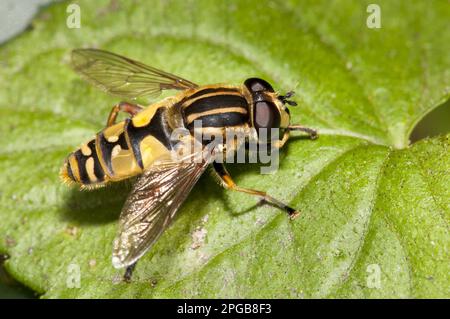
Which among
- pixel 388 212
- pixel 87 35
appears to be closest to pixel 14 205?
pixel 87 35

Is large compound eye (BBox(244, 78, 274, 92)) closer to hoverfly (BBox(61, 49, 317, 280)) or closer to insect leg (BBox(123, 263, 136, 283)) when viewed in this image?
hoverfly (BBox(61, 49, 317, 280))

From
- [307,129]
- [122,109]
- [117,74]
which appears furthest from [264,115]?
[117,74]

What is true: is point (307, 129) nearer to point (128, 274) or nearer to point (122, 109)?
point (122, 109)

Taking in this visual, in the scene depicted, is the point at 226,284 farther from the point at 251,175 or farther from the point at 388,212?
the point at 388,212

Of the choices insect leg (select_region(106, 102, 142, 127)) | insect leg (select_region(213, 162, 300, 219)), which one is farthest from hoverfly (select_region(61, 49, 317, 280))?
insect leg (select_region(106, 102, 142, 127))

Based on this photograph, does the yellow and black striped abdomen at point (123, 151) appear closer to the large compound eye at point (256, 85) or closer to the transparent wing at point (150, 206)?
the transparent wing at point (150, 206)
